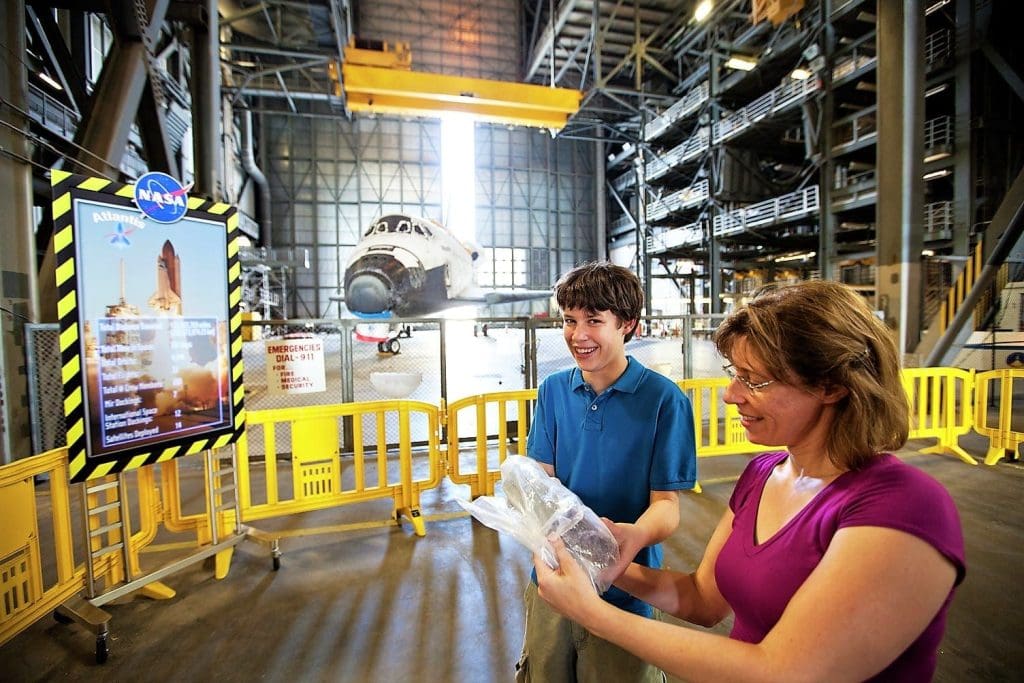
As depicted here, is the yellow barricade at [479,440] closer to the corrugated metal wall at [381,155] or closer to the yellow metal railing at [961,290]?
the yellow metal railing at [961,290]

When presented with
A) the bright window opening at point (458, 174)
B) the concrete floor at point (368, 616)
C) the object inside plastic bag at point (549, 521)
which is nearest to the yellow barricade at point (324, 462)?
the concrete floor at point (368, 616)

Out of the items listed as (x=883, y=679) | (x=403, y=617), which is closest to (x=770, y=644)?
(x=883, y=679)

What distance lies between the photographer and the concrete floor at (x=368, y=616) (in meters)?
2.57

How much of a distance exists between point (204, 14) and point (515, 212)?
94.0 feet

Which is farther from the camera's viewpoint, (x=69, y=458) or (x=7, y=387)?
(x=7, y=387)

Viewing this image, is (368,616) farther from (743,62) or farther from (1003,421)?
(743,62)

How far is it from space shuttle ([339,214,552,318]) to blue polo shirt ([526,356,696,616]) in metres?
8.81

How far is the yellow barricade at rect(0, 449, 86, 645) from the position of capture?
8.11ft

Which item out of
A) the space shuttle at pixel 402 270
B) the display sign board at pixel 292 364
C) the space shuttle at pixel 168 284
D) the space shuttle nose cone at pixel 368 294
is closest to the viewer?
the space shuttle at pixel 168 284

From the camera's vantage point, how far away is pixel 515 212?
3400cm

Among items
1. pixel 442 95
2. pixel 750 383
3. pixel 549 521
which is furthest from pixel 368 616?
pixel 442 95

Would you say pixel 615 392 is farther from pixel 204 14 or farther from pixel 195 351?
pixel 204 14

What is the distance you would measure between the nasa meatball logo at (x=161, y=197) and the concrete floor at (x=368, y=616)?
9.00 feet

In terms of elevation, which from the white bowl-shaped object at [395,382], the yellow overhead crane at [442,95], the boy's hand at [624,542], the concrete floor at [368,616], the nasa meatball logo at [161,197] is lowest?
the concrete floor at [368,616]
